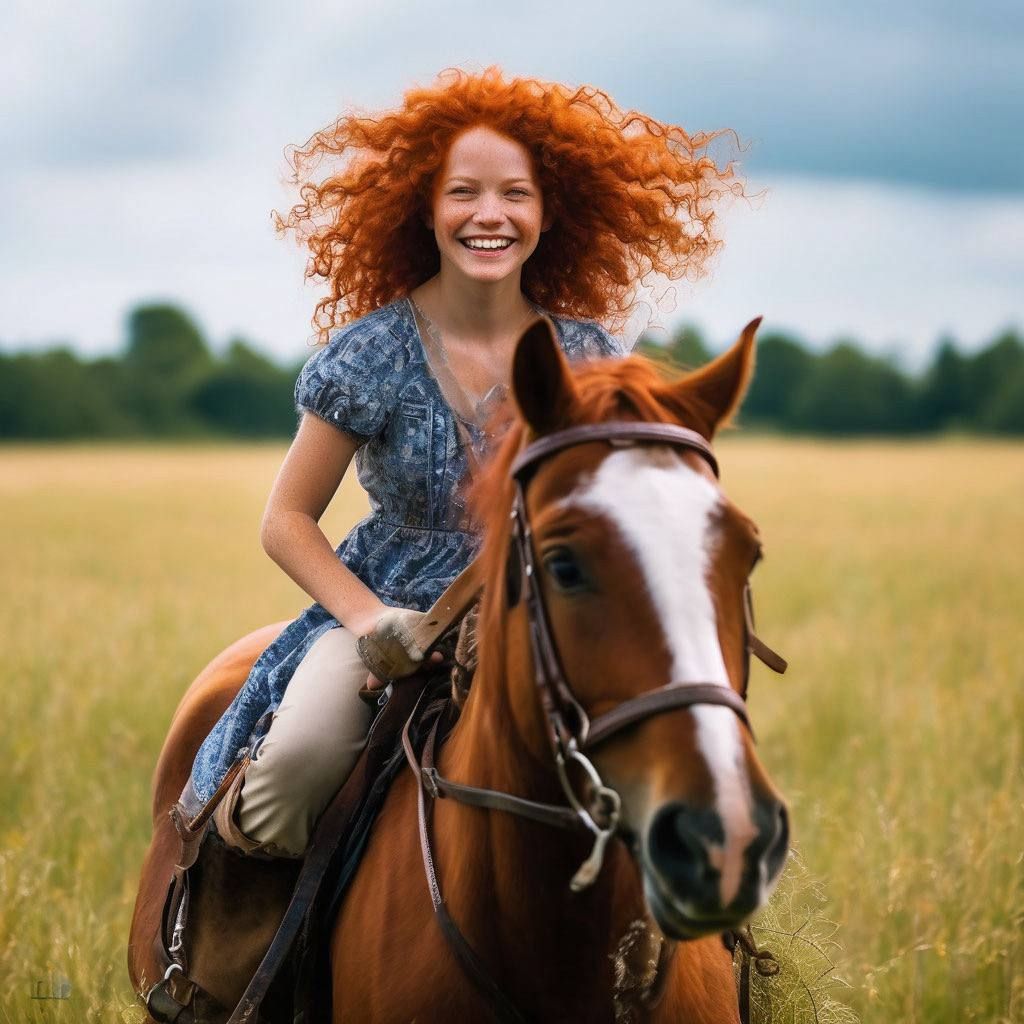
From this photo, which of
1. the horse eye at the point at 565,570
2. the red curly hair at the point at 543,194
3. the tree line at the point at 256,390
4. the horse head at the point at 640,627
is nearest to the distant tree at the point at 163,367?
the tree line at the point at 256,390

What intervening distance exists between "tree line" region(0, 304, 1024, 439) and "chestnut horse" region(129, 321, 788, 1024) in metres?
63.2

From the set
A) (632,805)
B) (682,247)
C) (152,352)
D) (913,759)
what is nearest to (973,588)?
(913,759)

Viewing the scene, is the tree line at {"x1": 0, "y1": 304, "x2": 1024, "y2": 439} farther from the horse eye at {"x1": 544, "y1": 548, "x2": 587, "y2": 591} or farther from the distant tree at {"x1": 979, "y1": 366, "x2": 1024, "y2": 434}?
the horse eye at {"x1": 544, "y1": 548, "x2": 587, "y2": 591}

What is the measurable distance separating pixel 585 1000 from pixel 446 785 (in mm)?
459

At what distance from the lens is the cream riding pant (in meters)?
2.72

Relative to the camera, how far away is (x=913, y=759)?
6.47 metres

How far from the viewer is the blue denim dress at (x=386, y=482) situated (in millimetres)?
2947

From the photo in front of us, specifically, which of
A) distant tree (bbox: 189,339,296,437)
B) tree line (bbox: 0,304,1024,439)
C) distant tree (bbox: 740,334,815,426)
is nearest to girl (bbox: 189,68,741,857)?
tree line (bbox: 0,304,1024,439)

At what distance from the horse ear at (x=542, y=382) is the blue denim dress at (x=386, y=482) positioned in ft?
2.84

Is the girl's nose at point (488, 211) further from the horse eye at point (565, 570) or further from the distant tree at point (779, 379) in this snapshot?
the distant tree at point (779, 379)

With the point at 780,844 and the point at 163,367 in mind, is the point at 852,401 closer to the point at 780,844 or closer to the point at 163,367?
the point at 163,367

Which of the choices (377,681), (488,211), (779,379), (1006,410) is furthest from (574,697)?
(779,379)

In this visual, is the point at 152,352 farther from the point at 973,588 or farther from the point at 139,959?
the point at 139,959

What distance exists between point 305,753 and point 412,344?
102 centimetres
